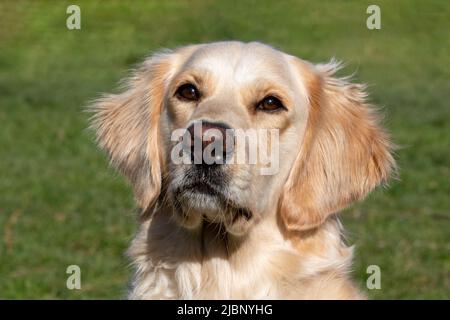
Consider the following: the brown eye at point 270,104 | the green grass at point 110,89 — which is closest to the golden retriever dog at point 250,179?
the brown eye at point 270,104

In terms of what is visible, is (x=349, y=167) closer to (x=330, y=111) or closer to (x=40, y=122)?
(x=330, y=111)

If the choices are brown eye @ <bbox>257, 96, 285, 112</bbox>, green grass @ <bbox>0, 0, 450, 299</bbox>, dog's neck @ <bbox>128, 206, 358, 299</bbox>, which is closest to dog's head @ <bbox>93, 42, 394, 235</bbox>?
brown eye @ <bbox>257, 96, 285, 112</bbox>

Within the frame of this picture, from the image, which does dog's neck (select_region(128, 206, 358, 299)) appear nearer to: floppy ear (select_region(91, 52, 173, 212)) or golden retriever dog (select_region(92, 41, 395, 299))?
golden retriever dog (select_region(92, 41, 395, 299))

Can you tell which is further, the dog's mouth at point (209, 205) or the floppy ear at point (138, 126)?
the floppy ear at point (138, 126)

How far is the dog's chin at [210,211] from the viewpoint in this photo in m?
4.87

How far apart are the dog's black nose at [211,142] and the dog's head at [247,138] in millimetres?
14

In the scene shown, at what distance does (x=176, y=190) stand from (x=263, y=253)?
61 centimetres

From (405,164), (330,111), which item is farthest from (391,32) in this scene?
(330,111)

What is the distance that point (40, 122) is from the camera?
1584cm

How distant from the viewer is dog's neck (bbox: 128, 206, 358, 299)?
16.8ft

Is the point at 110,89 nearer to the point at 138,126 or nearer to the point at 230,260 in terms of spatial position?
the point at 138,126

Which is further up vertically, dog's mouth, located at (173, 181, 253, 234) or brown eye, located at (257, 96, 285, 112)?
brown eye, located at (257, 96, 285, 112)

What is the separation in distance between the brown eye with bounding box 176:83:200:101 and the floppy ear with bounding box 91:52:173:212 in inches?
9.3

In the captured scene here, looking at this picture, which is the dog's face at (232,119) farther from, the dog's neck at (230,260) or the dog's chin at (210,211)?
the dog's neck at (230,260)
